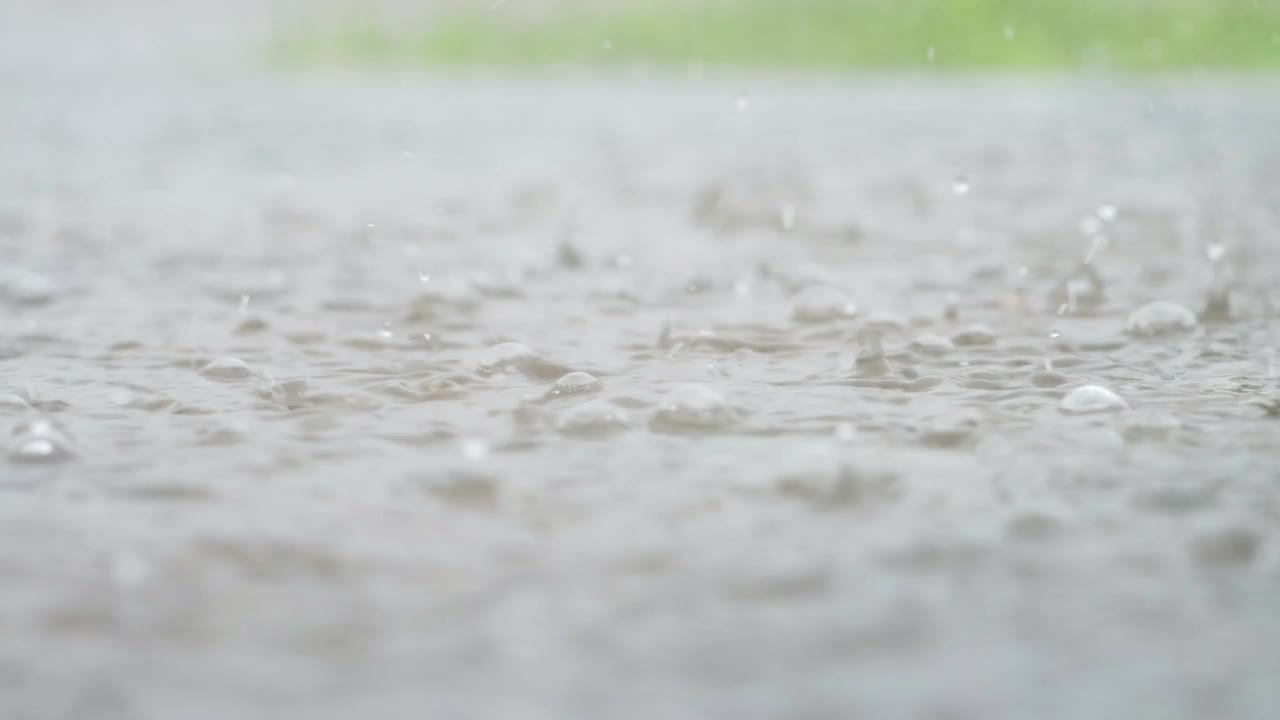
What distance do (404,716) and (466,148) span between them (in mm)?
7266

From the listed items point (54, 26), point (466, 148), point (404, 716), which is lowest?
point (404, 716)

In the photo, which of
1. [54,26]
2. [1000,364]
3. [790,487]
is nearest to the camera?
[790,487]

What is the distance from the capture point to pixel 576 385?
230 centimetres

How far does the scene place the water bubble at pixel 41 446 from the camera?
1842 millimetres

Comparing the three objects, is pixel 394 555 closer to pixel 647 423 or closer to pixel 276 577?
pixel 276 577

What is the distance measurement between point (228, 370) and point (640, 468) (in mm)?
934

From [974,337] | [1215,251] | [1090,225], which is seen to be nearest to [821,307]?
[974,337]

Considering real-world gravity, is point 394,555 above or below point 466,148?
below

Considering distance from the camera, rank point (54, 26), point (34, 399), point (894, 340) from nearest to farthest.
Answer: point (34, 399) → point (894, 340) → point (54, 26)

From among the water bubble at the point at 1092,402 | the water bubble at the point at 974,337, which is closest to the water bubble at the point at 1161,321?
the water bubble at the point at 974,337

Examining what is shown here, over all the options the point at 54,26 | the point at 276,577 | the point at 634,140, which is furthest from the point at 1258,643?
the point at 54,26

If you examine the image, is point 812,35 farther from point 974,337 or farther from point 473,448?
point 473,448

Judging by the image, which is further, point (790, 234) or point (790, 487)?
point (790, 234)

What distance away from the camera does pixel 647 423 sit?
2.05 meters
